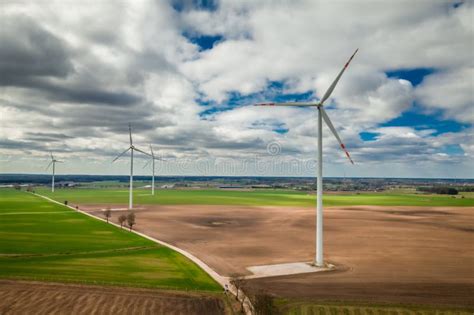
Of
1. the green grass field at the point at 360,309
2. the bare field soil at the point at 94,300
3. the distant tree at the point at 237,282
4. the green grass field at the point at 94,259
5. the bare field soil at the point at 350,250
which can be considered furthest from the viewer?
the green grass field at the point at 94,259

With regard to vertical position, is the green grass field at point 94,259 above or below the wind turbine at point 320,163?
below

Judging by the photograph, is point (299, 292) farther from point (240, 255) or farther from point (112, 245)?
point (112, 245)

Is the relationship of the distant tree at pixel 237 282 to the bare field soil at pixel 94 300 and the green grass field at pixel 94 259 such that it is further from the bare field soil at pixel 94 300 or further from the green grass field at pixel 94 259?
the bare field soil at pixel 94 300

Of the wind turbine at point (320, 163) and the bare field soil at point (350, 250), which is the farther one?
the wind turbine at point (320, 163)

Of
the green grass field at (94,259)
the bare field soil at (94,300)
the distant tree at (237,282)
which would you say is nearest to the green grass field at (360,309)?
the distant tree at (237,282)

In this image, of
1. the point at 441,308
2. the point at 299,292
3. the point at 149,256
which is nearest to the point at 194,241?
the point at 149,256

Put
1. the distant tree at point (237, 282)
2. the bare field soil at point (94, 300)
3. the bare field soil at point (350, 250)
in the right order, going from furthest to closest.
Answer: the bare field soil at point (350, 250) < the distant tree at point (237, 282) < the bare field soil at point (94, 300)
